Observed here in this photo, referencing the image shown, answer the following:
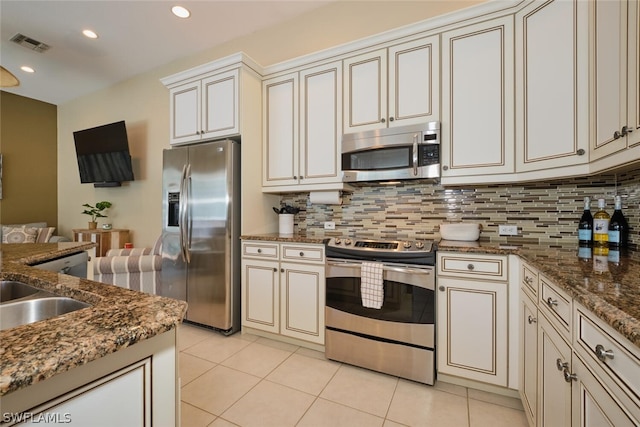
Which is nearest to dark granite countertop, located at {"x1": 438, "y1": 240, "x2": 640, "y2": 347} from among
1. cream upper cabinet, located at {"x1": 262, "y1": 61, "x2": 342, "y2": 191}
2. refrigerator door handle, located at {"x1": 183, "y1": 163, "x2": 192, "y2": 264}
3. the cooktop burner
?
the cooktop burner

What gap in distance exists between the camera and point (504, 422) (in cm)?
154

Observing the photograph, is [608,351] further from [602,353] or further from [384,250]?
[384,250]

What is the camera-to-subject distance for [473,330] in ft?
5.81

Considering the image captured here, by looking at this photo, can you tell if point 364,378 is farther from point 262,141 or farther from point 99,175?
point 99,175

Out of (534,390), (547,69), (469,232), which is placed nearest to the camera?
(534,390)

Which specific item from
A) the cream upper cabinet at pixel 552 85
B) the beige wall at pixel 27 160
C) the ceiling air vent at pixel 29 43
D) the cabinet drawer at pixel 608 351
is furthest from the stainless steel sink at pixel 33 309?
the beige wall at pixel 27 160

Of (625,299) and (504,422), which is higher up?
(625,299)

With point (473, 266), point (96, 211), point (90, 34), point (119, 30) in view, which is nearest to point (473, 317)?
point (473, 266)

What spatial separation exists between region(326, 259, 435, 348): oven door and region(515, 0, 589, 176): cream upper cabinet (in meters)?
1.01

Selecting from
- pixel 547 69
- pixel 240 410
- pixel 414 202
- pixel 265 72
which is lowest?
pixel 240 410

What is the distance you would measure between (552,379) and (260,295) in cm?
201

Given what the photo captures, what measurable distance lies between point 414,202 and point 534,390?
1.48m

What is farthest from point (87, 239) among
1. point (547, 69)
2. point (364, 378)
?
point (547, 69)

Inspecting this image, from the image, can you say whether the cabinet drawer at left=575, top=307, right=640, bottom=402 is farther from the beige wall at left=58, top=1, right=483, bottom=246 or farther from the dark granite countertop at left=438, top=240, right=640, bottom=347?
the beige wall at left=58, top=1, right=483, bottom=246
